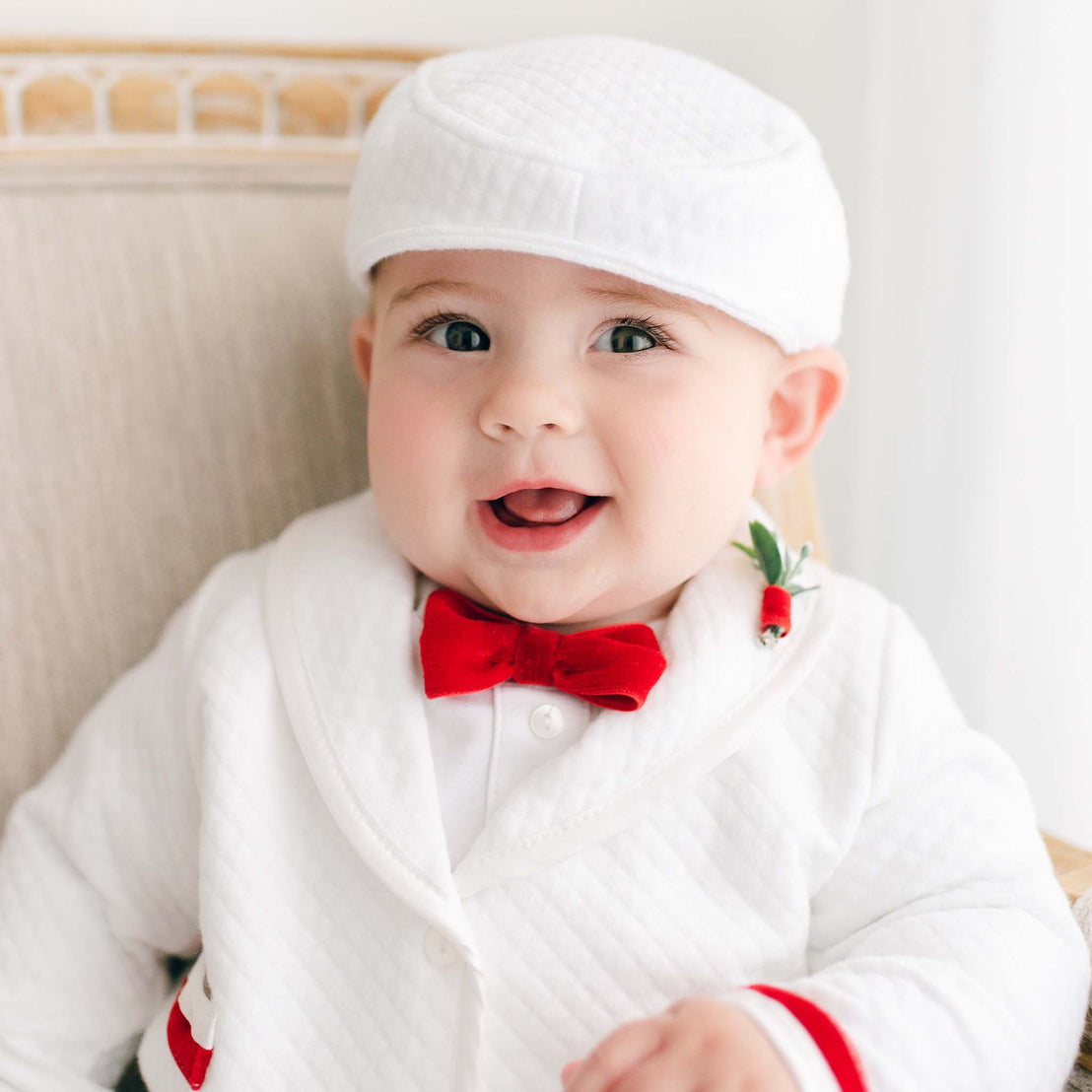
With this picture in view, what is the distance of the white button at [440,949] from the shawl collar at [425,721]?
0.07 ft

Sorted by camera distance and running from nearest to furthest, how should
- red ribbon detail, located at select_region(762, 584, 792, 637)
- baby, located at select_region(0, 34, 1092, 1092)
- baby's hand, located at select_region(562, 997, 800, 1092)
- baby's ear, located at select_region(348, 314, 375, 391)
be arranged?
baby's hand, located at select_region(562, 997, 800, 1092) → baby, located at select_region(0, 34, 1092, 1092) → red ribbon detail, located at select_region(762, 584, 792, 637) → baby's ear, located at select_region(348, 314, 375, 391)

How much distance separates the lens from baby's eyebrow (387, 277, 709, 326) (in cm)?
87

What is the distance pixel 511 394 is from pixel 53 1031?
0.61 metres

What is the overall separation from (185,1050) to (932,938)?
1.78 ft

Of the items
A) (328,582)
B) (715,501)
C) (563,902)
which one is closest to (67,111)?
(328,582)

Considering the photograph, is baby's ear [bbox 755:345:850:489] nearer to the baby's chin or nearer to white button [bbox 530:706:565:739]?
the baby's chin

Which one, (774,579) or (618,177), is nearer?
(618,177)

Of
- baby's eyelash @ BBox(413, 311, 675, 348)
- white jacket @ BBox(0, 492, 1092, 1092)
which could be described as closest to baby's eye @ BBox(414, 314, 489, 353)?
baby's eyelash @ BBox(413, 311, 675, 348)

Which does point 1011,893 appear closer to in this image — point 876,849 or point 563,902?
point 876,849

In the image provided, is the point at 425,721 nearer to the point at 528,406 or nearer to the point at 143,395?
the point at 528,406

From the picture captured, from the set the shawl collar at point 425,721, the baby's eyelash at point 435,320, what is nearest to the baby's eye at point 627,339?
the baby's eyelash at point 435,320

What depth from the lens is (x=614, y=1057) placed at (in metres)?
0.74

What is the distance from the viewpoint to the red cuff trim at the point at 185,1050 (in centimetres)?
88

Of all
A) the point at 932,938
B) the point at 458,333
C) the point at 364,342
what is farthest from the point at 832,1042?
the point at 364,342
